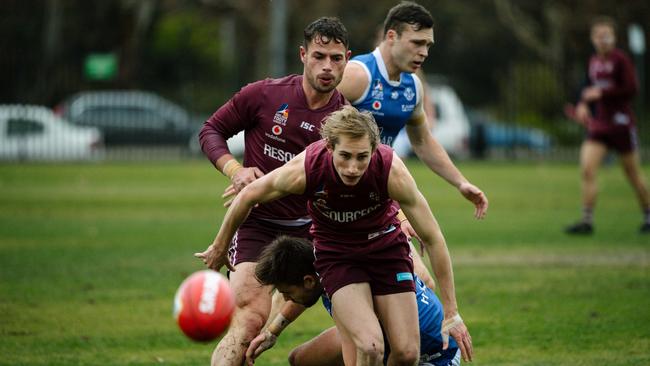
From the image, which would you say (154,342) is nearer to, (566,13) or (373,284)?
(373,284)

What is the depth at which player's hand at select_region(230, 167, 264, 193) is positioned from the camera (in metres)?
6.77

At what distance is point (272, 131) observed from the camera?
7.37 m

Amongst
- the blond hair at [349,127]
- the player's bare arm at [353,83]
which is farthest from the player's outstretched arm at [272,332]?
the player's bare arm at [353,83]

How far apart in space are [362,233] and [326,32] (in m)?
1.44

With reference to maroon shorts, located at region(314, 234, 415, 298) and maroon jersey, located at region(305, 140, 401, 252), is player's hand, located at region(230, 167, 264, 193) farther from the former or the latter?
maroon shorts, located at region(314, 234, 415, 298)

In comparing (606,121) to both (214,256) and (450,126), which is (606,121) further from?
(450,126)

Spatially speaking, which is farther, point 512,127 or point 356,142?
point 512,127

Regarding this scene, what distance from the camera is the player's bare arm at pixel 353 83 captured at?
310 inches

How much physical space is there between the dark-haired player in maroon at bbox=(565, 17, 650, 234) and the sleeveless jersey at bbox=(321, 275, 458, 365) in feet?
26.8

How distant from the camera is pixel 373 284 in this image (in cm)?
648

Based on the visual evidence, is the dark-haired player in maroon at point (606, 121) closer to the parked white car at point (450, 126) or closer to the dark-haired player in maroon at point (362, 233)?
the dark-haired player in maroon at point (362, 233)

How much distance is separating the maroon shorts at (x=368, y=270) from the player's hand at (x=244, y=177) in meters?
0.67

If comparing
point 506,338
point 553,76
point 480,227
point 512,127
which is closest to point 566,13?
point 553,76

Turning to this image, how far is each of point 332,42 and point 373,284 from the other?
5.44 feet
